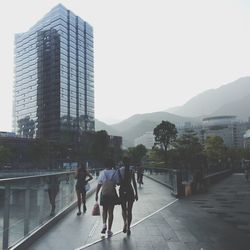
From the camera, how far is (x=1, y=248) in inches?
217

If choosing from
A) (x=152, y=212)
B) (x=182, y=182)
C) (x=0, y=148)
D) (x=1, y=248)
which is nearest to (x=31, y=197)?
(x=1, y=248)

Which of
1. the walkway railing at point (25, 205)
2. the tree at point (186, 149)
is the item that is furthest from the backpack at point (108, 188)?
the tree at point (186, 149)

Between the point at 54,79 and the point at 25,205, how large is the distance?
439 feet

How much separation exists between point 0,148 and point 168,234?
80.0 meters

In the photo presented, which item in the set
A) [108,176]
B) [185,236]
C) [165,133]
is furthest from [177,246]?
[165,133]

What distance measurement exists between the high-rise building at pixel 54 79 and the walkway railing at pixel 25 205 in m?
119

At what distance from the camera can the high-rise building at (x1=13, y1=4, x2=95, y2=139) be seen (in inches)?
5261

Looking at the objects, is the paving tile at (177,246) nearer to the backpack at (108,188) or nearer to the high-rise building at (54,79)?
the backpack at (108,188)

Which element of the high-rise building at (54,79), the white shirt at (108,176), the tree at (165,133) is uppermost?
the high-rise building at (54,79)

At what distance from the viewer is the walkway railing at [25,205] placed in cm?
583

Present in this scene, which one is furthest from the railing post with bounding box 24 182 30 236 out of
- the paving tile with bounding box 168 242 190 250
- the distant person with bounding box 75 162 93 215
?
the distant person with bounding box 75 162 93 215

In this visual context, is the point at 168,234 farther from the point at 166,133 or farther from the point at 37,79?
the point at 37,79

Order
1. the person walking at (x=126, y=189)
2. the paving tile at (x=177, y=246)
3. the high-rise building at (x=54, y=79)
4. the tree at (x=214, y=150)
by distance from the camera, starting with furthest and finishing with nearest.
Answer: the high-rise building at (x=54, y=79), the tree at (x=214, y=150), the person walking at (x=126, y=189), the paving tile at (x=177, y=246)

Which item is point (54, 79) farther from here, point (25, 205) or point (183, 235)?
point (183, 235)
